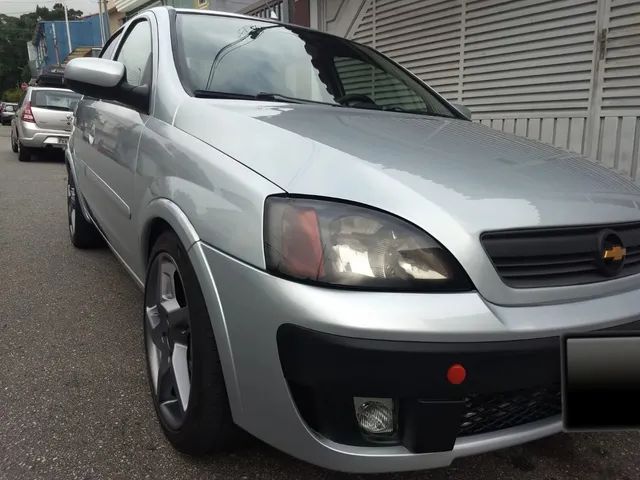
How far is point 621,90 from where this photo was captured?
448 centimetres

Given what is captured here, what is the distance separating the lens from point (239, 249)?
4.70 ft

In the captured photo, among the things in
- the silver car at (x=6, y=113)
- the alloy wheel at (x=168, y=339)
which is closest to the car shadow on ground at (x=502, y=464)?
the alloy wheel at (x=168, y=339)

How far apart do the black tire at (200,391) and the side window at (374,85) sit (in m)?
1.35

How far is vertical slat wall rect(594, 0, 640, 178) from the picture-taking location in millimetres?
4355

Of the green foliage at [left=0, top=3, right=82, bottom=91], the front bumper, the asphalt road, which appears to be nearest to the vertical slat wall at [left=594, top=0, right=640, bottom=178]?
the asphalt road

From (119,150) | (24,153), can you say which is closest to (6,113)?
(24,153)

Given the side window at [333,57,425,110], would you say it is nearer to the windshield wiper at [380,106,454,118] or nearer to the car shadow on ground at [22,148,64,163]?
the windshield wiper at [380,106,454,118]

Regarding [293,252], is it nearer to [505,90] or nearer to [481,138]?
[481,138]

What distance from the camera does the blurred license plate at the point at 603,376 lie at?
4.27 ft

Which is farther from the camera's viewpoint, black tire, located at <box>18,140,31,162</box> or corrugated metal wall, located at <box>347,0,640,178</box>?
black tire, located at <box>18,140,31,162</box>

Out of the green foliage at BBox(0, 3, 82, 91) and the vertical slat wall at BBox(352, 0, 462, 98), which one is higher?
the green foliage at BBox(0, 3, 82, 91)

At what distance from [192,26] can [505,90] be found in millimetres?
3928

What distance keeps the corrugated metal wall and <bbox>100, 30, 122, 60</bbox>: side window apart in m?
3.78

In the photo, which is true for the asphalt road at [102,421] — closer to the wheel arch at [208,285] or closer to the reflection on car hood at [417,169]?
the wheel arch at [208,285]
